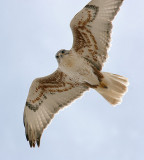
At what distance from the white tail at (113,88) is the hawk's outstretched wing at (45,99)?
0.60m

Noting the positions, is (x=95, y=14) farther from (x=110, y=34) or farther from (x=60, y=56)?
(x=60, y=56)

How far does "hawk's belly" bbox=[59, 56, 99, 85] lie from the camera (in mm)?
8086

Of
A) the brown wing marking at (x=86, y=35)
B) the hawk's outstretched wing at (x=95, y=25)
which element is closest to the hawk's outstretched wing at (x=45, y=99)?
the brown wing marking at (x=86, y=35)

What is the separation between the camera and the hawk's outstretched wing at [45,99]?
8.77 metres

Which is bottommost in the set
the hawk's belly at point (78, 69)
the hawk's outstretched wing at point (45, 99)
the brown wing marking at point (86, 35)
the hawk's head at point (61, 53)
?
the hawk's outstretched wing at point (45, 99)

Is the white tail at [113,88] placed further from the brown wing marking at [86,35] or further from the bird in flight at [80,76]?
the brown wing marking at [86,35]

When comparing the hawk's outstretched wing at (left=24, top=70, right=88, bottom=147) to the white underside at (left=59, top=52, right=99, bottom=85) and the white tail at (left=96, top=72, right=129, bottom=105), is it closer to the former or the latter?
the white underside at (left=59, top=52, right=99, bottom=85)

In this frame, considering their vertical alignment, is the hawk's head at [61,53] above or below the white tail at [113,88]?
above

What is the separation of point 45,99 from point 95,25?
244cm

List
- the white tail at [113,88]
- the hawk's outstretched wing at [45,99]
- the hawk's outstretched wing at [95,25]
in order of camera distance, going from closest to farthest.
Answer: the hawk's outstretched wing at [95,25] < the white tail at [113,88] < the hawk's outstretched wing at [45,99]

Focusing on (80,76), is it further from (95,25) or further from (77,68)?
(95,25)

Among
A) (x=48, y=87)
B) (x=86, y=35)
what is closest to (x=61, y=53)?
(x=86, y=35)

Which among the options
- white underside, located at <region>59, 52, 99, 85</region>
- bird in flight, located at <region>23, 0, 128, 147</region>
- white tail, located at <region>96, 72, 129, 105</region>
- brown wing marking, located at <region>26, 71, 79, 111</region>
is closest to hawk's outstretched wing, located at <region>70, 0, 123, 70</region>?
bird in flight, located at <region>23, 0, 128, 147</region>

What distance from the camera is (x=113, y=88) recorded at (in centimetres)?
846
